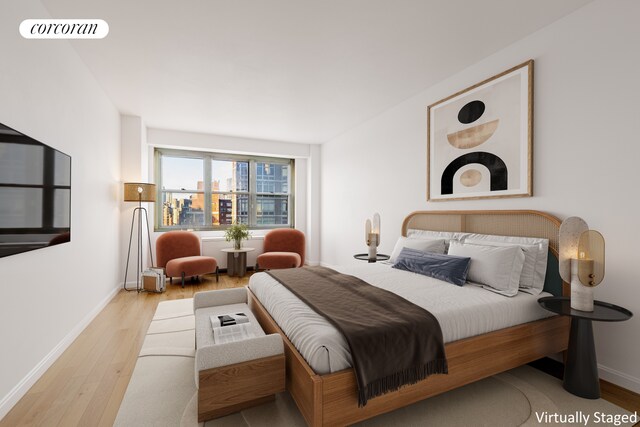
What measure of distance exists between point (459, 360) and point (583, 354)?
0.87 m

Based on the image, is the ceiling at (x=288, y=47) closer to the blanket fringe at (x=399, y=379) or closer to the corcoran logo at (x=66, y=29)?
the corcoran logo at (x=66, y=29)

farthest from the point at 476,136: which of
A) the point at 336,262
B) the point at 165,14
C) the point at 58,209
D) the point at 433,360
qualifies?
the point at 58,209

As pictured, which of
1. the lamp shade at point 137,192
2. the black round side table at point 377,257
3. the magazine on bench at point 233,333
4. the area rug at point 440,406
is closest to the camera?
the area rug at point 440,406

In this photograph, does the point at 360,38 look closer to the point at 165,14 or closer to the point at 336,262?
the point at 165,14

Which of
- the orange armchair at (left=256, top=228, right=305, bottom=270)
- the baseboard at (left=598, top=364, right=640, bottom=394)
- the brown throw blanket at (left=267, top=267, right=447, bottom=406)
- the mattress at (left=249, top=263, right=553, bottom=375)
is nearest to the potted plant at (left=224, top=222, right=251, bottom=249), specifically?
the orange armchair at (left=256, top=228, right=305, bottom=270)

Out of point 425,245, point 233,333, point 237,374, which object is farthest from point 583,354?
point 233,333

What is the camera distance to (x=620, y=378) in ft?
6.73

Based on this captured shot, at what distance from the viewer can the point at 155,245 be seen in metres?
5.31

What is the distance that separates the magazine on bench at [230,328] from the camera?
1.99 m

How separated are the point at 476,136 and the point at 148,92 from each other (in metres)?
3.91

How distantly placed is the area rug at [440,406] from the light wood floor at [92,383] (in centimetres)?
12

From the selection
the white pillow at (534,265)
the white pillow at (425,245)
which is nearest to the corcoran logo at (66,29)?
the white pillow at (425,245)

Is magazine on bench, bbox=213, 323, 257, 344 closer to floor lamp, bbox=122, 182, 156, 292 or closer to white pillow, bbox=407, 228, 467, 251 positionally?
white pillow, bbox=407, 228, 467, 251

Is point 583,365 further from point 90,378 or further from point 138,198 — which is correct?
point 138,198
